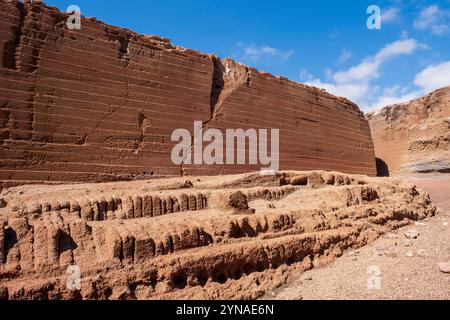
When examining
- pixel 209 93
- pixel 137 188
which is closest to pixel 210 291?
pixel 137 188

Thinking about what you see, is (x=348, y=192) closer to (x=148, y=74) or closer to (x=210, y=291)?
(x=210, y=291)

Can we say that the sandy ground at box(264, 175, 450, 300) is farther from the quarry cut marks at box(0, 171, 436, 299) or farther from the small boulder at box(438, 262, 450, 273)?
the quarry cut marks at box(0, 171, 436, 299)

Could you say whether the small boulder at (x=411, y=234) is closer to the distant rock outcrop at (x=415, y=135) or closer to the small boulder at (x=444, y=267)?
the small boulder at (x=444, y=267)

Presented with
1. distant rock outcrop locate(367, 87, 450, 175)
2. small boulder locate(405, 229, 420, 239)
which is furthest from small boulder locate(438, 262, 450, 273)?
distant rock outcrop locate(367, 87, 450, 175)

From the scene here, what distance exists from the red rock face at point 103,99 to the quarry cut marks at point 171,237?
2.95 feet

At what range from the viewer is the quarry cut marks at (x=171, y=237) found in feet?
13.4

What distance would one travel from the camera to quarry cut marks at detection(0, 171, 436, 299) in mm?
4086

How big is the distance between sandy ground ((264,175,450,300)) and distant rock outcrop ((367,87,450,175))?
39.3 ft

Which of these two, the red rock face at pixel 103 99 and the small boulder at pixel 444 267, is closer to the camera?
the small boulder at pixel 444 267

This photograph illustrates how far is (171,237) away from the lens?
4.82 metres

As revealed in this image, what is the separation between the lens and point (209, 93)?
10.1 m

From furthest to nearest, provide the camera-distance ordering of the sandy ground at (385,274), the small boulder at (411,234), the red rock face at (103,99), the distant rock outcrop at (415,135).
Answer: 1. the distant rock outcrop at (415,135)
2. the small boulder at (411,234)
3. the red rock face at (103,99)
4. the sandy ground at (385,274)

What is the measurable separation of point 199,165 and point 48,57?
4065 millimetres

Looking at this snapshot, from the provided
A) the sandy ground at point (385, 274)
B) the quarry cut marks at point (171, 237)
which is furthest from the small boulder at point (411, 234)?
the quarry cut marks at point (171, 237)
